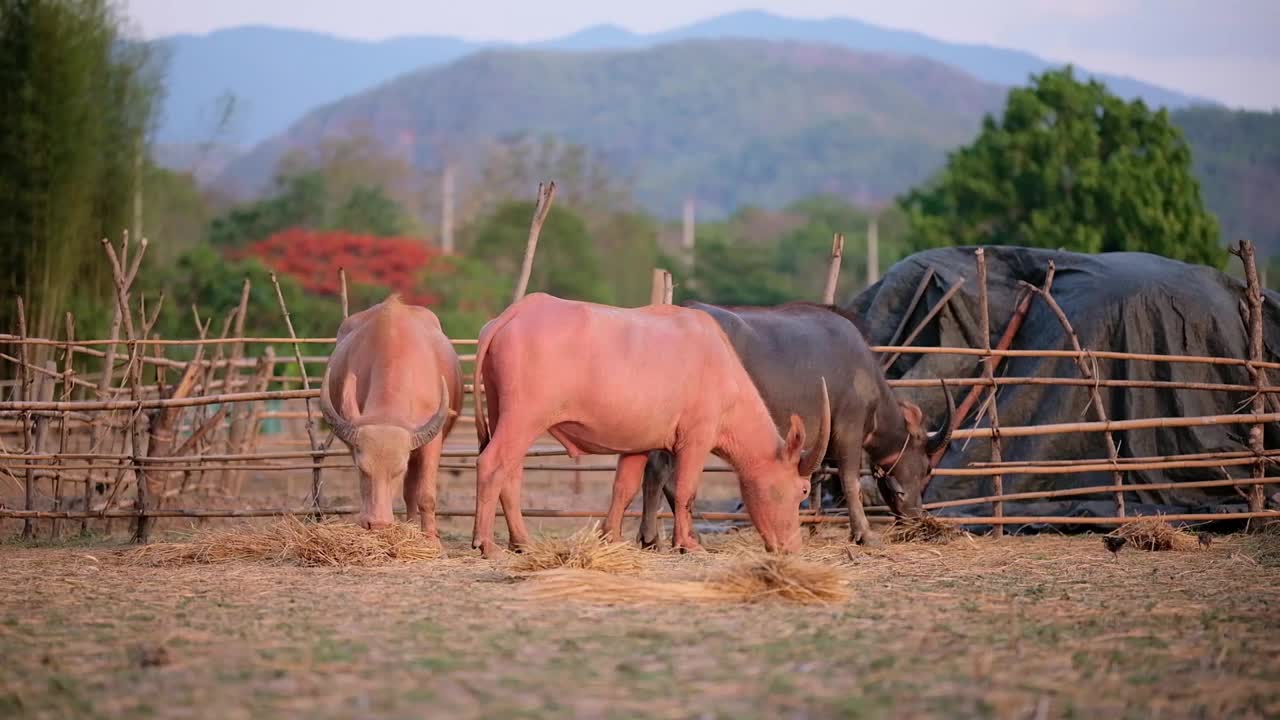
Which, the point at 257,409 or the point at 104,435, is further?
the point at 257,409

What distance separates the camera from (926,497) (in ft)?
32.0

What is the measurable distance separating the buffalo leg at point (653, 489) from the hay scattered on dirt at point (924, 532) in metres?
1.37

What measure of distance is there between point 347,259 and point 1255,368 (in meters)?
23.2

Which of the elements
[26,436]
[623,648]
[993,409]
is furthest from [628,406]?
[26,436]

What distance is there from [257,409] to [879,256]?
118 ft

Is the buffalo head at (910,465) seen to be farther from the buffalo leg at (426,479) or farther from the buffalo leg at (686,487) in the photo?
the buffalo leg at (426,479)

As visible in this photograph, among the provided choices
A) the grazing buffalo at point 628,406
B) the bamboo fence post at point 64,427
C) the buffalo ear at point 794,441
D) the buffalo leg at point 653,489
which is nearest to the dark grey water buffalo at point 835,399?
→ the buffalo leg at point 653,489

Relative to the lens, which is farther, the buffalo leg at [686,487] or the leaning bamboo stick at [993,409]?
the leaning bamboo stick at [993,409]

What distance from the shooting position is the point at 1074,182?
952 inches

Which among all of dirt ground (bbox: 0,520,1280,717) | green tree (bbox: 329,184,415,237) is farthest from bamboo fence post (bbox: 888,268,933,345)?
green tree (bbox: 329,184,415,237)

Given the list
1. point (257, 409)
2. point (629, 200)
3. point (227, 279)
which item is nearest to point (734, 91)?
point (629, 200)

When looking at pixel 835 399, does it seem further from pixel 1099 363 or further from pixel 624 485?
pixel 1099 363

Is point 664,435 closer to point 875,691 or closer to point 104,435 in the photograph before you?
point 875,691

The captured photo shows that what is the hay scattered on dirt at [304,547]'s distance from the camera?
6.96 m
